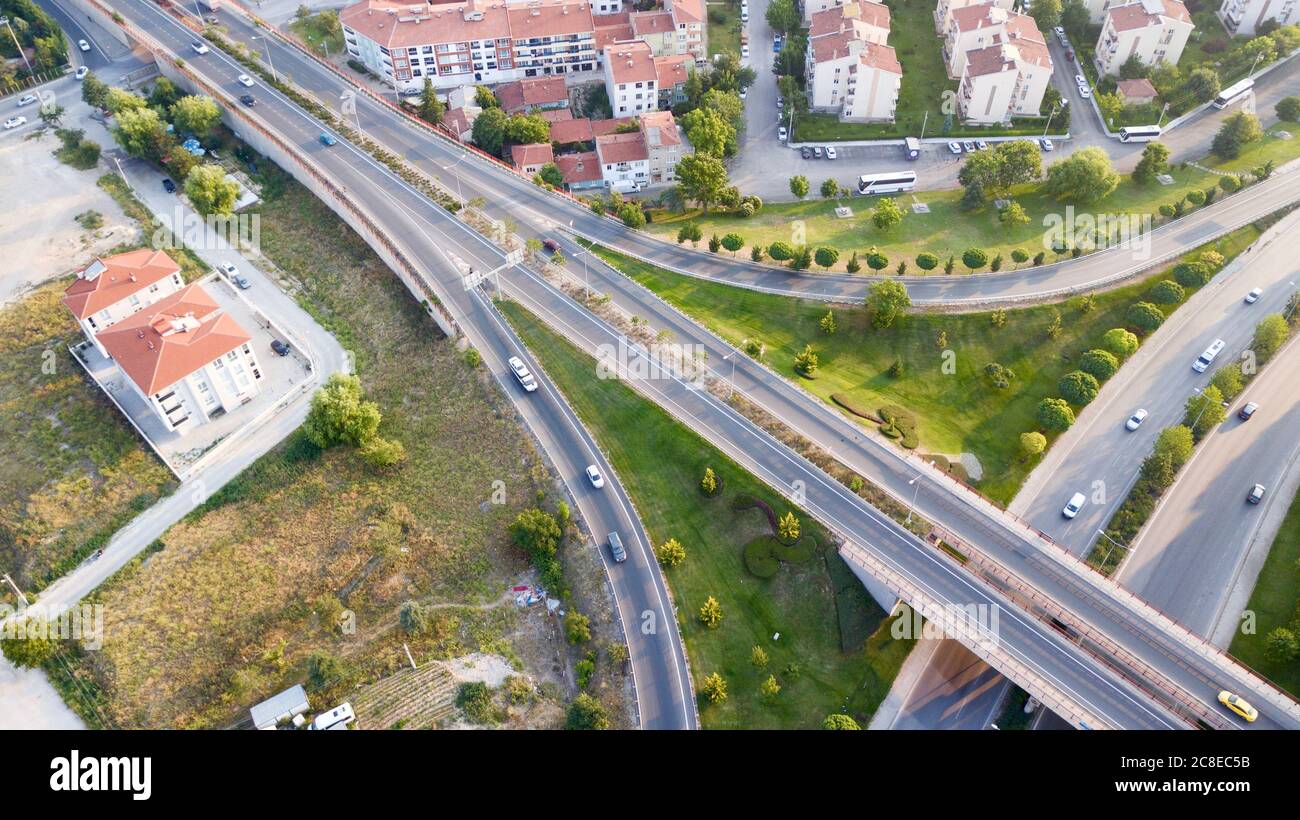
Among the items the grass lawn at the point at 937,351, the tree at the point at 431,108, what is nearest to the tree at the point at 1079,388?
the grass lawn at the point at 937,351

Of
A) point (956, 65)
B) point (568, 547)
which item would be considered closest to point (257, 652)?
point (568, 547)

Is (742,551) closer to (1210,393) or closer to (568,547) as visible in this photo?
(568,547)

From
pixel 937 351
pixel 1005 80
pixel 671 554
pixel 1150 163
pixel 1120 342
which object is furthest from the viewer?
pixel 1005 80

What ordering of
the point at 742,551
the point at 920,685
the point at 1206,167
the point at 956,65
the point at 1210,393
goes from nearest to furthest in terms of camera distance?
the point at 920,685 → the point at 742,551 → the point at 1210,393 → the point at 1206,167 → the point at 956,65

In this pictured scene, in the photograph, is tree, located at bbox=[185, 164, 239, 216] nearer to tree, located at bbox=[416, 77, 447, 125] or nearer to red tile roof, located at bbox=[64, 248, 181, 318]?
red tile roof, located at bbox=[64, 248, 181, 318]

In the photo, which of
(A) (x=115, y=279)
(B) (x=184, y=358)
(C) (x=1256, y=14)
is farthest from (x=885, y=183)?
(A) (x=115, y=279)

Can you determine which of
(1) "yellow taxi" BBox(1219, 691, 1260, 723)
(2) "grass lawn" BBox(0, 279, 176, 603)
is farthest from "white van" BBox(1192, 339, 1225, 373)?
(2) "grass lawn" BBox(0, 279, 176, 603)

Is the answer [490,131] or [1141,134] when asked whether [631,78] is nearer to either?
[490,131]

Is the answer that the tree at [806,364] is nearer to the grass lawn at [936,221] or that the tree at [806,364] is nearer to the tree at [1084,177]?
the grass lawn at [936,221]
